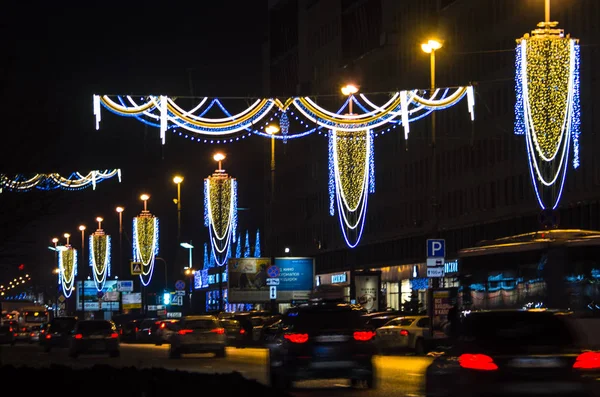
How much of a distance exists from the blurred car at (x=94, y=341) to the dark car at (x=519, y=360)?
30.2 metres

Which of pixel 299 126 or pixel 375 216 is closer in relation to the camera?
pixel 375 216

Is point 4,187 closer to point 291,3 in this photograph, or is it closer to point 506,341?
point 506,341

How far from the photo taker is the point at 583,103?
56.5m

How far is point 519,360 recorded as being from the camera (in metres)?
15.0

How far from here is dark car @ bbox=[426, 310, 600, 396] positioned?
15023mm

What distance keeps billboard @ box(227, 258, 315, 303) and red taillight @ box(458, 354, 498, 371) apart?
5862 centimetres

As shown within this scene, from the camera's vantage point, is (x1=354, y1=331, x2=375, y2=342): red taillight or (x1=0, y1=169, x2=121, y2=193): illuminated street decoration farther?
(x1=354, y1=331, x2=375, y2=342): red taillight

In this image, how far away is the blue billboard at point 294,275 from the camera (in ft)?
243

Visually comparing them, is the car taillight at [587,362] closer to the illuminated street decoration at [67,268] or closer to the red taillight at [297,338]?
the red taillight at [297,338]

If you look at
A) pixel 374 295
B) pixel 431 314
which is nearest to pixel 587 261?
pixel 431 314

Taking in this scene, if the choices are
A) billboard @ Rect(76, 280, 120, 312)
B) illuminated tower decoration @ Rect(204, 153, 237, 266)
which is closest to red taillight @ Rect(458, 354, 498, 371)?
illuminated tower decoration @ Rect(204, 153, 237, 266)

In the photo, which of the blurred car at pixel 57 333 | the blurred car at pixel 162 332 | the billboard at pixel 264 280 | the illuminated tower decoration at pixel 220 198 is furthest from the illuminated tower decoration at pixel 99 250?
the blurred car at pixel 57 333

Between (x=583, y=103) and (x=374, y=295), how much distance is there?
21.9m

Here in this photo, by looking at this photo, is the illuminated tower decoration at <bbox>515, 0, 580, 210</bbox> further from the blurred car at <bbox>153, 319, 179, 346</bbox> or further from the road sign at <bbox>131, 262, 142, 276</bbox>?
the road sign at <bbox>131, 262, 142, 276</bbox>
